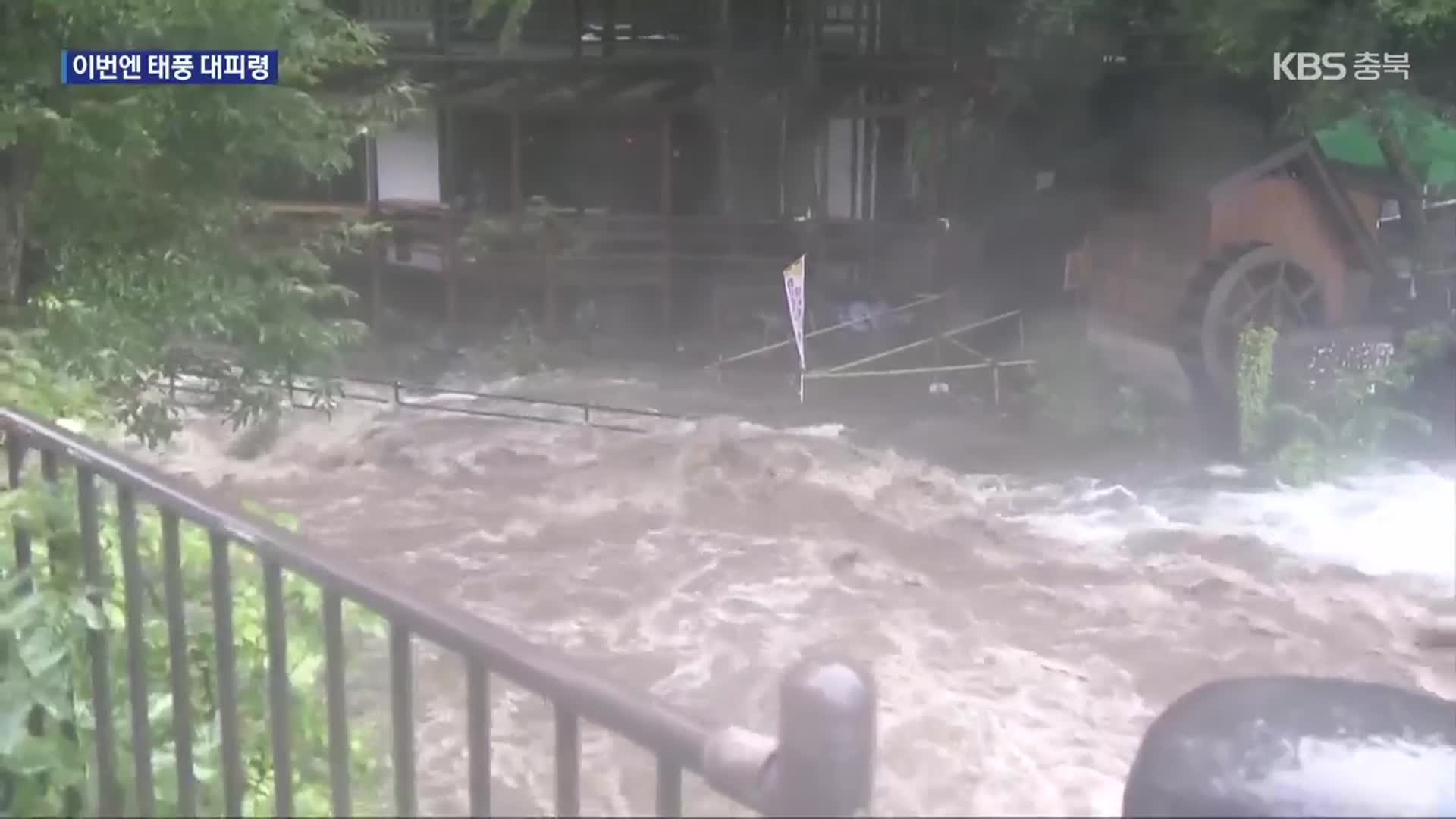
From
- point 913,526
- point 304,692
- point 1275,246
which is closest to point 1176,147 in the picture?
point 1275,246

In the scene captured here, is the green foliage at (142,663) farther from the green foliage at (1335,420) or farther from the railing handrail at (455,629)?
the green foliage at (1335,420)

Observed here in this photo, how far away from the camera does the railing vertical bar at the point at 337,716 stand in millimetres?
1073

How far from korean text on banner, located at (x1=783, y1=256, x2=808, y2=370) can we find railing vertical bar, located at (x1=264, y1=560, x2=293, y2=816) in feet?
15.8

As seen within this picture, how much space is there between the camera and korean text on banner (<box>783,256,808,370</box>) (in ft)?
19.8

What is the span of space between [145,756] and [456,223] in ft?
16.2

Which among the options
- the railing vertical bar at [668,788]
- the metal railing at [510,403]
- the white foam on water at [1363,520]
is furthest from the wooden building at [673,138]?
the railing vertical bar at [668,788]

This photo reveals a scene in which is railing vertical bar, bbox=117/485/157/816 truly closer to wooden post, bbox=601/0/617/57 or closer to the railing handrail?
the railing handrail

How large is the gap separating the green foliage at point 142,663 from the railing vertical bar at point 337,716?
55 millimetres

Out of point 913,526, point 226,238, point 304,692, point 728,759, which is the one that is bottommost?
point 913,526

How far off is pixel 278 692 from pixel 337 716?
0.12m

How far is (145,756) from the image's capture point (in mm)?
1404

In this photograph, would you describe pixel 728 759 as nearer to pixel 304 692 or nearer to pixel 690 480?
pixel 304 692
